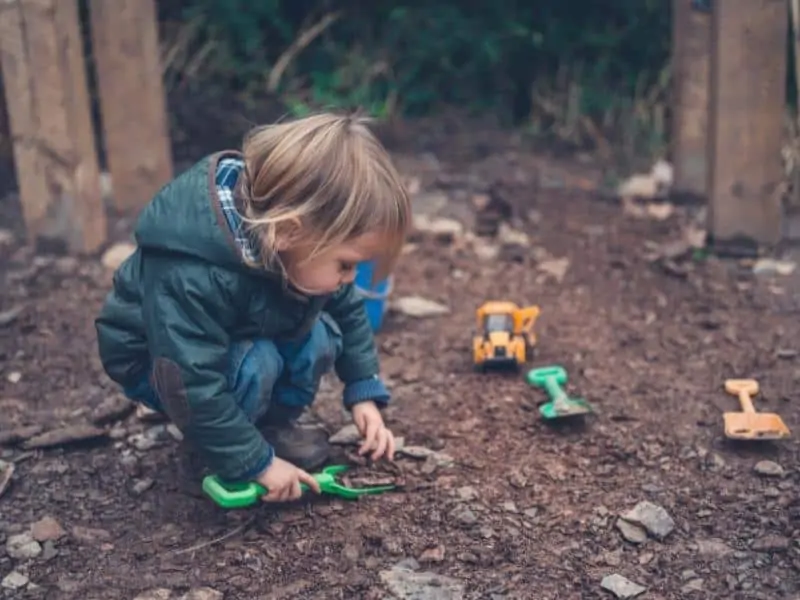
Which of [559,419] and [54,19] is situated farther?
[54,19]

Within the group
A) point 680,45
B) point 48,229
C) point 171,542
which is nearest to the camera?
point 171,542

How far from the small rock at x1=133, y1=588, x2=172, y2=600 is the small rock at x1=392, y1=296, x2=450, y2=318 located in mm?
1486

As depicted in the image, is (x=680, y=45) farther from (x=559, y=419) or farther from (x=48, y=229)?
(x=48, y=229)

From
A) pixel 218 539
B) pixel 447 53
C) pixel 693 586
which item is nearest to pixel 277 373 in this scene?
pixel 218 539

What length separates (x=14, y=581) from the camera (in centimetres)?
233

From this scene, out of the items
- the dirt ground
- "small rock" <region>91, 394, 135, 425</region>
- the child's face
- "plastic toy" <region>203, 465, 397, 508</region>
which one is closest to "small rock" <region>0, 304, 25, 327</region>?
the dirt ground

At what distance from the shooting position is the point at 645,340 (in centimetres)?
338

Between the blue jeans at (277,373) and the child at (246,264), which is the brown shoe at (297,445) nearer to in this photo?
the blue jeans at (277,373)

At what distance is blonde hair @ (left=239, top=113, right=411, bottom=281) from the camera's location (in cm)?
225

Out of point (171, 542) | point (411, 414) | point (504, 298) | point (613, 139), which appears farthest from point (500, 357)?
point (613, 139)

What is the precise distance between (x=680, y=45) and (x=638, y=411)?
1.77 metres

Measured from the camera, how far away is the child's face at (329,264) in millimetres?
2309

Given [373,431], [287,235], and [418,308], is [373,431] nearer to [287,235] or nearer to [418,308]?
[287,235]

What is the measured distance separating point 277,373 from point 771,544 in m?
1.03
